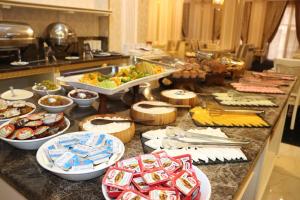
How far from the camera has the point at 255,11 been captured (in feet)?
25.7

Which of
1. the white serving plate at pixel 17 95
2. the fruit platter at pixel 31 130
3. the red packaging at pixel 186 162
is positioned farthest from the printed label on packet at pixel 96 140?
the white serving plate at pixel 17 95

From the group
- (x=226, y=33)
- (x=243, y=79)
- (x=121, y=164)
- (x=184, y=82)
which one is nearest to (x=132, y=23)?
(x=243, y=79)

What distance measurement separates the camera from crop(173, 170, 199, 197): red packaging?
50 cm

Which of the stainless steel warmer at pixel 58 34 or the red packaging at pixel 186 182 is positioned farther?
the stainless steel warmer at pixel 58 34

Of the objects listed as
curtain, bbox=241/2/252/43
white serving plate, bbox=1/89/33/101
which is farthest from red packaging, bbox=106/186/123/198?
curtain, bbox=241/2/252/43

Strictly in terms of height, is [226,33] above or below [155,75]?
above

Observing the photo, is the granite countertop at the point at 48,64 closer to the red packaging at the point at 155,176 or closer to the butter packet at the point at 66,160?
the butter packet at the point at 66,160

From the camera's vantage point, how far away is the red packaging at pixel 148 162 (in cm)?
58

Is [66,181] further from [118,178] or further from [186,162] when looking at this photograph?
[186,162]

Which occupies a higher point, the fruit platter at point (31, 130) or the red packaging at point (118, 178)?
the fruit platter at point (31, 130)

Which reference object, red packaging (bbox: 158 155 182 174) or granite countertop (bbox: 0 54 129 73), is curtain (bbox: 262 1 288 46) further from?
red packaging (bbox: 158 155 182 174)

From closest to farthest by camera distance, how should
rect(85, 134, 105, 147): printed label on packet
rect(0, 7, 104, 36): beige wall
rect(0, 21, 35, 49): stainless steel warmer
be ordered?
rect(85, 134, 105, 147): printed label on packet < rect(0, 21, 35, 49): stainless steel warmer < rect(0, 7, 104, 36): beige wall

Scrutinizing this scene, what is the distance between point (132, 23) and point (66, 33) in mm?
1208

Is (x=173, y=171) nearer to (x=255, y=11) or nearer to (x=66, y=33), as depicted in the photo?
(x=66, y=33)
